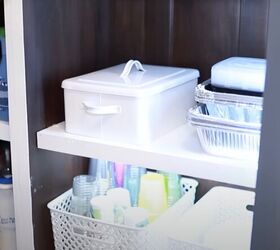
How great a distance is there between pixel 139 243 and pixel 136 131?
0.75 feet

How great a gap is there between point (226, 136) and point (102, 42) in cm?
49

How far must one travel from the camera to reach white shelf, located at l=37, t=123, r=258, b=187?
89cm

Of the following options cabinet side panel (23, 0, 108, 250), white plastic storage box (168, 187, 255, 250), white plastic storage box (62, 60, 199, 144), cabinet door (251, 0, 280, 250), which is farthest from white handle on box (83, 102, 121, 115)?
cabinet door (251, 0, 280, 250)

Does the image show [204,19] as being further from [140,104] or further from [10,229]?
[10,229]

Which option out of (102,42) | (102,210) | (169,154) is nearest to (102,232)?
(102,210)

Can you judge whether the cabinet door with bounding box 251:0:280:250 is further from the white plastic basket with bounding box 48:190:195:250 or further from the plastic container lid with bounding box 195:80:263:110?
the white plastic basket with bounding box 48:190:195:250

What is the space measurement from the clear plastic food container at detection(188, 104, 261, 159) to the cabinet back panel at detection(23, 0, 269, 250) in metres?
0.30

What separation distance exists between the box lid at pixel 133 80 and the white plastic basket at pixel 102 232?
27 cm

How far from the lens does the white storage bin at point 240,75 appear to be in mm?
901

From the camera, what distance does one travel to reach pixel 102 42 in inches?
50.1

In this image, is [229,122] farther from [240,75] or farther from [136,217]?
[136,217]

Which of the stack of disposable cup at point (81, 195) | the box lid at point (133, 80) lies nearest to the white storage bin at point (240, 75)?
the box lid at point (133, 80)

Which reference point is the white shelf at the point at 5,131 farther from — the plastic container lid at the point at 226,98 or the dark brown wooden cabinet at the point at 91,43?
the plastic container lid at the point at 226,98

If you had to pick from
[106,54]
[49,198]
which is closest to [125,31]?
[106,54]
